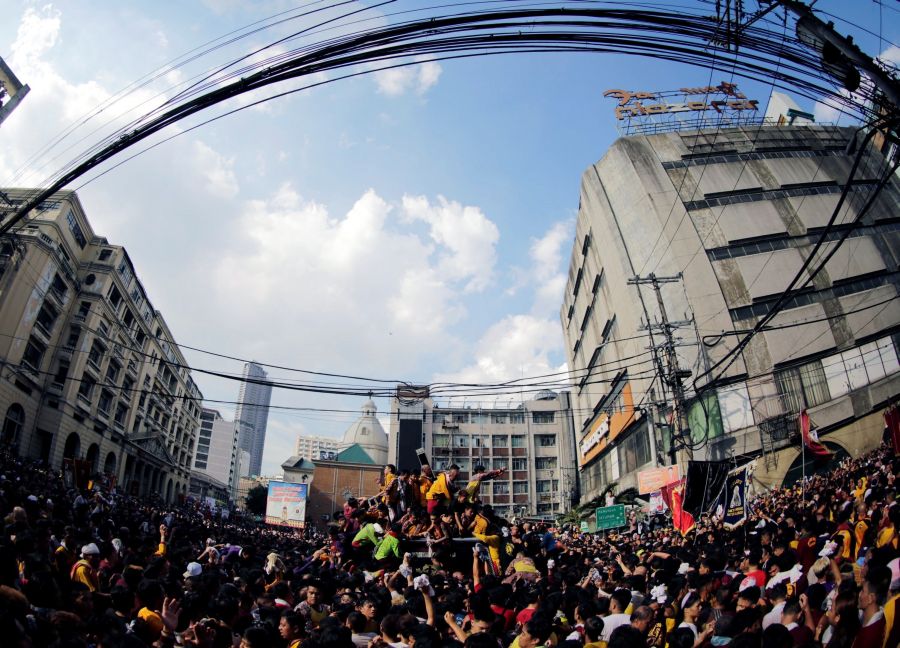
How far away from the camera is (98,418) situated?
40781mm

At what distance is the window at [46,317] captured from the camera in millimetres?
34031

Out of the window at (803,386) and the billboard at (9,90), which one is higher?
the billboard at (9,90)

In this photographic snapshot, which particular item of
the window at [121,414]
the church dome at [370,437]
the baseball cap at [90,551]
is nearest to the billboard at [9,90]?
the baseball cap at [90,551]

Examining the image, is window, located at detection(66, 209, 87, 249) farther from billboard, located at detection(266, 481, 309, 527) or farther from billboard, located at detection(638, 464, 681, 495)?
billboard, located at detection(638, 464, 681, 495)

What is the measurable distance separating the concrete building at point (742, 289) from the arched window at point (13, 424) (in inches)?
1381

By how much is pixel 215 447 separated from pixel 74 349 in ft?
342

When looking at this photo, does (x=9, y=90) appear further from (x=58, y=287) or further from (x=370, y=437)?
(x=370, y=437)

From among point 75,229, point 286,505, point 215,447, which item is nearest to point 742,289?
point 286,505

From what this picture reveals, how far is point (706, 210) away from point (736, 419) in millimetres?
15261

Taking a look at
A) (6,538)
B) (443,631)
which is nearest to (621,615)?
(443,631)

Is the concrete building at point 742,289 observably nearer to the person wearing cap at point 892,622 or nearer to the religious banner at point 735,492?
the religious banner at point 735,492

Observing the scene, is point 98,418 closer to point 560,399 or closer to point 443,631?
point 443,631

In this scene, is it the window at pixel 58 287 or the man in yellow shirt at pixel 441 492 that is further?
the window at pixel 58 287

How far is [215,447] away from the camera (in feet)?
428
